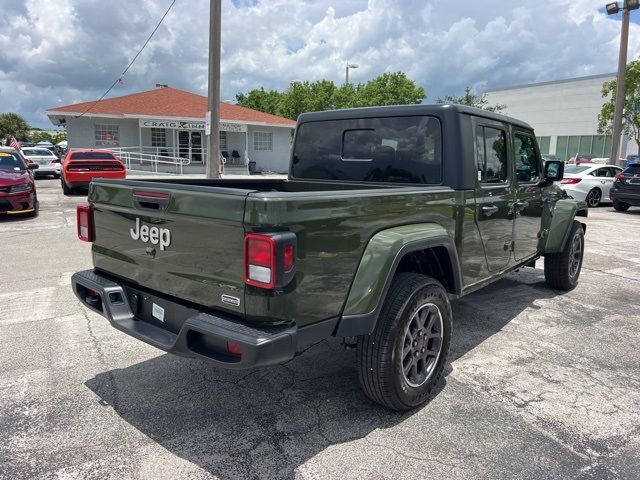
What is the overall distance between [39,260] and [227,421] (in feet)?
18.1

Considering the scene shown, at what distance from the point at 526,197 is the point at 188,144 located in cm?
2520

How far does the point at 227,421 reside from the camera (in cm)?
305

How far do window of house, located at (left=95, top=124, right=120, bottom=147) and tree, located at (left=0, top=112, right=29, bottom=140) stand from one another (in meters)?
40.7

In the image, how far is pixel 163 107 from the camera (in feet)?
88.2

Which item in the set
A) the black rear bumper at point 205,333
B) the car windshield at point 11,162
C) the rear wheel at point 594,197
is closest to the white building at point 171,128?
the car windshield at point 11,162

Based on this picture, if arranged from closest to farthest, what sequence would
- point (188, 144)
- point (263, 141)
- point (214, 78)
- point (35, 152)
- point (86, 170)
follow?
point (214, 78) < point (86, 170) < point (35, 152) < point (188, 144) < point (263, 141)

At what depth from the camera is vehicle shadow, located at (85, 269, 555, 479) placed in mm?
2725

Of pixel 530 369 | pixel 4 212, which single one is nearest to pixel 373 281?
pixel 530 369

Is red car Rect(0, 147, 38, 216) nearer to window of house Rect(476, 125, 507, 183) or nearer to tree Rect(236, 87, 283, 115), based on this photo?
window of house Rect(476, 125, 507, 183)

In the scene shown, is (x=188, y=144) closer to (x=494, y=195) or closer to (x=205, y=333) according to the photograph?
(x=494, y=195)

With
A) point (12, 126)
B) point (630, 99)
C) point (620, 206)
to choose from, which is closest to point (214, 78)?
point (620, 206)

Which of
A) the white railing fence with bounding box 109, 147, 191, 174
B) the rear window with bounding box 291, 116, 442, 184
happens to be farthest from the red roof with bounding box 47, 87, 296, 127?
the rear window with bounding box 291, 116, 442, 184

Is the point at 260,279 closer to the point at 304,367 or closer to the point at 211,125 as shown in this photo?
the point at 304,367

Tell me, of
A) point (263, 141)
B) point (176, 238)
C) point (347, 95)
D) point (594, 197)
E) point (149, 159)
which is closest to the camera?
point (176, 238)
